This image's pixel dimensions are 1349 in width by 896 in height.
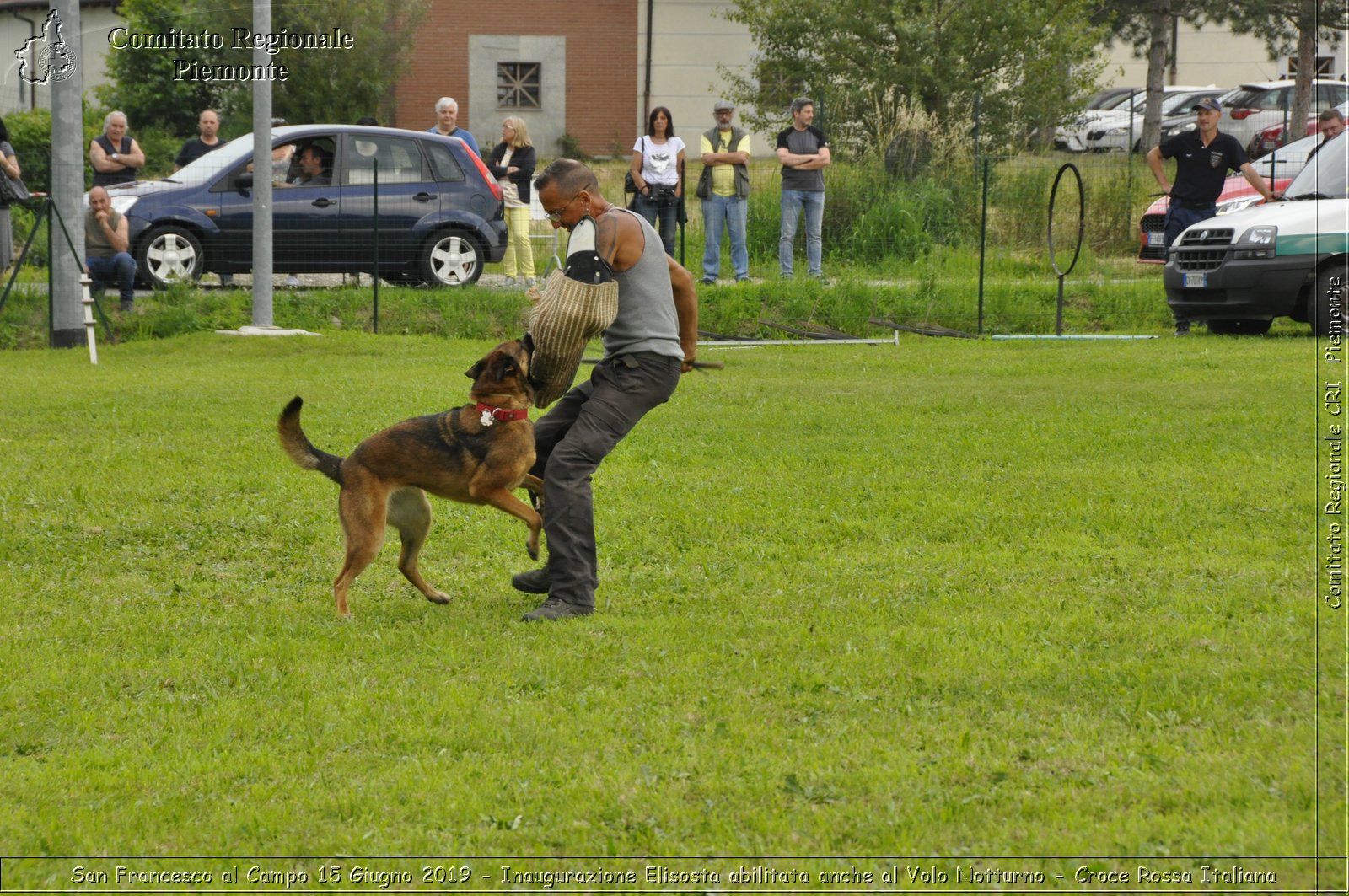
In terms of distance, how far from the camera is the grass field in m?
3.90

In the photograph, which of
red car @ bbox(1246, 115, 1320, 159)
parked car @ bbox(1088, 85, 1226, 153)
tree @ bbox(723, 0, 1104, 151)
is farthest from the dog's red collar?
parked car @ bbox(1088, 85, 1226, 153)

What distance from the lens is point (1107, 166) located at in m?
20.3

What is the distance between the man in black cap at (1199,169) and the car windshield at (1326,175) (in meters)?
0.39

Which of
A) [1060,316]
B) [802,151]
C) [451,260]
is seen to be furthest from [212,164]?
[1060,316]

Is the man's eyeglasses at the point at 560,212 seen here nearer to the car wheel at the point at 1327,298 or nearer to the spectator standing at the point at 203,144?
the car wheel at the point at 1327,298

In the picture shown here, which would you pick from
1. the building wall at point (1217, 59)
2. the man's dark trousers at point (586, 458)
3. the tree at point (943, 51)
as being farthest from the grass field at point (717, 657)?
the building wall at point (1217, 59)

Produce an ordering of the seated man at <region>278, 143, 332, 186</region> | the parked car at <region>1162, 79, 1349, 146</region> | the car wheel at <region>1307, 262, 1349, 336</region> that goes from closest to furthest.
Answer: the car wheel at <region>1307, 262, 1349, 336</region>, the seated man at <region>278, 143, 332, 186</region>, the parked car at <region>1162, 79, 1349, 146</region>

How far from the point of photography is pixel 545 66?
3972 centimetres

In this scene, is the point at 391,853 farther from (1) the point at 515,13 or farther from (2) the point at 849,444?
(1) the point at 515,13

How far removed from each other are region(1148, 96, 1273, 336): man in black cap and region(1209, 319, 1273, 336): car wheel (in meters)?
0.30

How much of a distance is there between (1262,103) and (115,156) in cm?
2654

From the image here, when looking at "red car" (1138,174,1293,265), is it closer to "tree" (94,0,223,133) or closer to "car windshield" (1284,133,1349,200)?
"car windshield" (1284,133,1349,200)

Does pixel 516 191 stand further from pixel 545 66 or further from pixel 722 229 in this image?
pixel 545 66

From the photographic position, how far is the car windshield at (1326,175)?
14.8m
